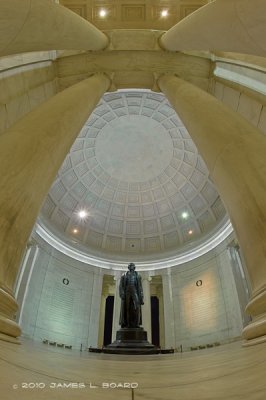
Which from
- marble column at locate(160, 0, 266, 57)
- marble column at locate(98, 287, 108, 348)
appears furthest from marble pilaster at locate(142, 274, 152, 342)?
marble column at locate(160, 0, 266, 57)

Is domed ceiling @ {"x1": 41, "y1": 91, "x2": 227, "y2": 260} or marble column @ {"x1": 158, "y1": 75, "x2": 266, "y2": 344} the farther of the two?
domed ceiling @ {"x1": 41, "y1": 91, "x2": 227, "y2": 260}

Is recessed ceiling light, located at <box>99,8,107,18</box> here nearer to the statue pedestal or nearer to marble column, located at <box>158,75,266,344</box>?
marble column, located at <box>158,75,266,344</box>

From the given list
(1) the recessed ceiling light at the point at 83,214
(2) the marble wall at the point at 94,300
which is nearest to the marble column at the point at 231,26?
(2) the marble wall at the point at 94,300

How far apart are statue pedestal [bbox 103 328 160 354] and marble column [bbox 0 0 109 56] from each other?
932 centimetres

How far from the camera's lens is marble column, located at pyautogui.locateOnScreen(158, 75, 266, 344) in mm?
3102

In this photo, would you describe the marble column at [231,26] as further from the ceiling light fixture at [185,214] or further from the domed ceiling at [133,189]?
the ceiling light fixture at [185,214]

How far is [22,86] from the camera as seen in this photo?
32.8ft

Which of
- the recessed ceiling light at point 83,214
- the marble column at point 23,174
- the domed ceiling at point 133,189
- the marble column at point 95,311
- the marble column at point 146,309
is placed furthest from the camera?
the recessed ceiling light at point 83,214

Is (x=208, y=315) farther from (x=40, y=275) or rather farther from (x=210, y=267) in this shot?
(x=40, y=275)

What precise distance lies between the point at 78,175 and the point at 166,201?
9.08 m

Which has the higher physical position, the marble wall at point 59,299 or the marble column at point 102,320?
the marble wall at point 59,299

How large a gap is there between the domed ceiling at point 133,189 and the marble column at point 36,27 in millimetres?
14781

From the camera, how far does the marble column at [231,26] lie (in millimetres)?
3910

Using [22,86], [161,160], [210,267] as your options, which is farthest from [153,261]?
[22,86]
